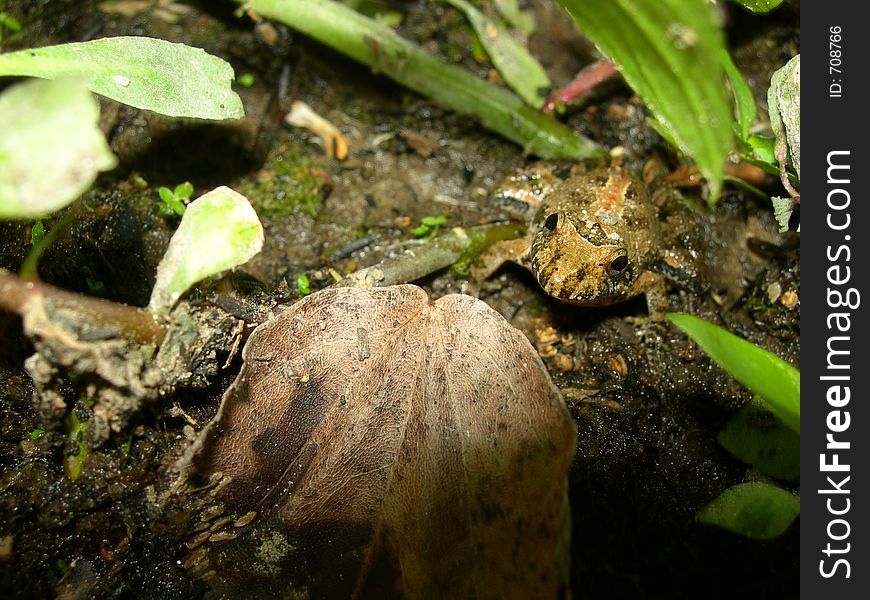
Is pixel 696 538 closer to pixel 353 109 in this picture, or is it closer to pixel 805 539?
pixel 805 539

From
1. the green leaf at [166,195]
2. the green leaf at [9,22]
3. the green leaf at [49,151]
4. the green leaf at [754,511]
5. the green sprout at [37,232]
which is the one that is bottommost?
the green leaf at [754,511]

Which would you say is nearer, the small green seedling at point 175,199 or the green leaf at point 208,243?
the green leaf at point 208,243

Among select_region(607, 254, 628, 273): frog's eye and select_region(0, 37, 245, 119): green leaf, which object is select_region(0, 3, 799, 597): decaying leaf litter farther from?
select_region(0, 37, 245, 119): green leaf

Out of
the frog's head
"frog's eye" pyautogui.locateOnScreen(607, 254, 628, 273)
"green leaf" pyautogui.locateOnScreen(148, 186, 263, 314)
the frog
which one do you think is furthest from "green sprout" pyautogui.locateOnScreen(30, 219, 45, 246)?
"frog's eye" pyautogui.locateOnScreen(607, 254, 628, 273)

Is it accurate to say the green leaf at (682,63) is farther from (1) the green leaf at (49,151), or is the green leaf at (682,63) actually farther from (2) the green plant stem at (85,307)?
(2) the green plant stem at (85,307)

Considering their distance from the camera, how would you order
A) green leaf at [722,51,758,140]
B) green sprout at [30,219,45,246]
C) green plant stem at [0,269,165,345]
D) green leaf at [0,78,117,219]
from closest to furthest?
green leaf at [0,78,117,219]
green plant stem at [0,269,165,345]
green sprout at [30,219,45,246]
green leaf at [722,51,758,140]

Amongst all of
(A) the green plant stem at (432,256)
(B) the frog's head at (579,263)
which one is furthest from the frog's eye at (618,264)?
(A) the green plant stem at (432,256)

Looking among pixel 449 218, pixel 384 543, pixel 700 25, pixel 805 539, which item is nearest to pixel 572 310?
pixel 449 218
